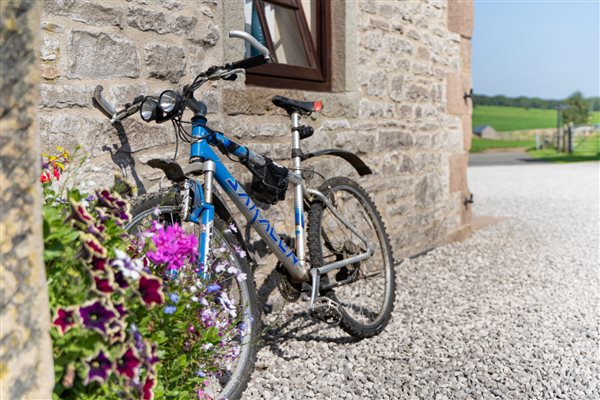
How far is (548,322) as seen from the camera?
385 cm

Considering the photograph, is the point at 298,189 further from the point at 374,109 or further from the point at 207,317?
the point at 374,109

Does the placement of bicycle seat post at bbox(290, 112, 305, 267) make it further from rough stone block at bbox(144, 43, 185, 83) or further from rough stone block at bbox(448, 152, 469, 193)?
rough stone block at bbox(448, 152, 469, 193)

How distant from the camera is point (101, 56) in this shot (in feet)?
9.32

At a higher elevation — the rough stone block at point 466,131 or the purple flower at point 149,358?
the rough stone block at point 466,131

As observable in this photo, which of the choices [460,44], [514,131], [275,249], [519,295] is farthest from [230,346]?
[514,131]

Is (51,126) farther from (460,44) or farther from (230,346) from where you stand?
(460,44)

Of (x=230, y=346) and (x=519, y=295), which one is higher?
(x=230, y=346)

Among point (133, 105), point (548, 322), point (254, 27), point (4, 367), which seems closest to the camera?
point (4, 367)

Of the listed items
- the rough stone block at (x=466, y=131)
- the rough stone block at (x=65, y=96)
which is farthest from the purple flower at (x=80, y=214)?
the rough stone block at (x=466, y=131)

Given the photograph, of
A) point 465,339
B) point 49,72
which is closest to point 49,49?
point 49,72

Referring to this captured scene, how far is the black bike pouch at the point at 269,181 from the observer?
304 centimetres

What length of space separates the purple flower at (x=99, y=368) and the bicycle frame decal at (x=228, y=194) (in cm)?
97

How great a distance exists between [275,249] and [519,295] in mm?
2162

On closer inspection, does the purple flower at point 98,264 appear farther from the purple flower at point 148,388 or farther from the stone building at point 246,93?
the purple flower at point 148,388
